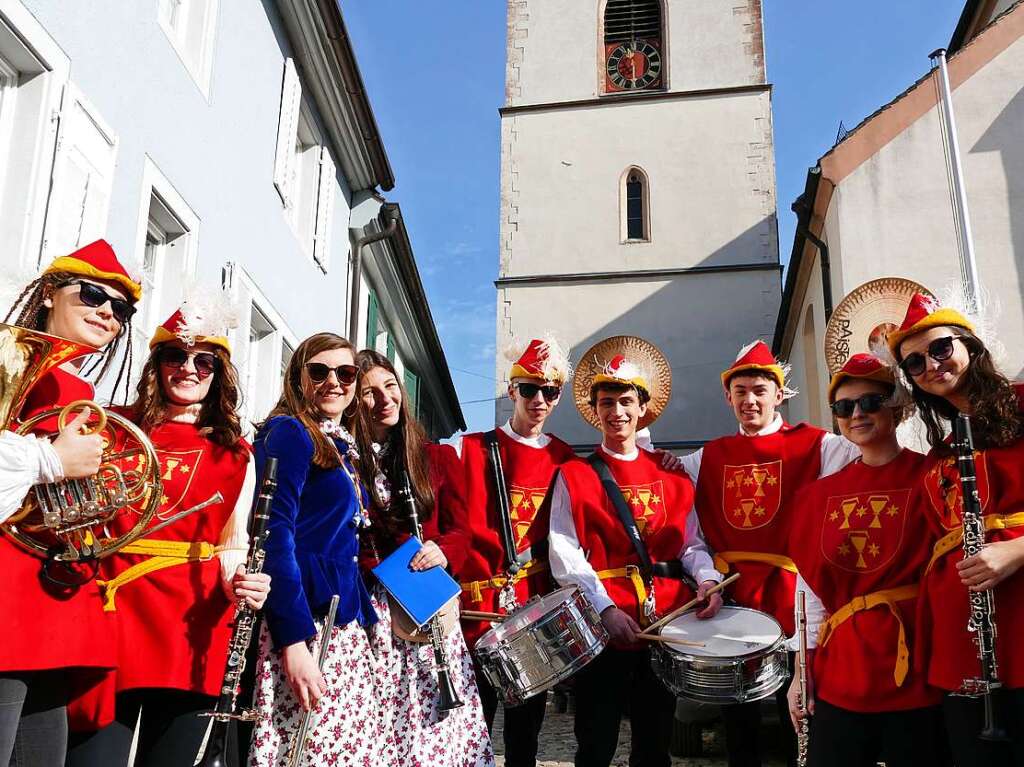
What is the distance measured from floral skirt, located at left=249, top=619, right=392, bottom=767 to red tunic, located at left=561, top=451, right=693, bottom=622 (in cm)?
133

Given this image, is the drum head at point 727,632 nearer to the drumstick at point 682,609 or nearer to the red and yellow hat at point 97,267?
the drumstick at point 682,609

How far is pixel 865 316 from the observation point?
16.4 ft

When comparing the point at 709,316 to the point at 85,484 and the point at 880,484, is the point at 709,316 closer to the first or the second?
the point at 880,484

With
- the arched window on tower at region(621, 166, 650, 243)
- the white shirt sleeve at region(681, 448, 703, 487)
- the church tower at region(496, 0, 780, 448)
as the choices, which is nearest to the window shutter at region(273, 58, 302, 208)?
the white shirt sleeve at region(681, 448, 703, 487)

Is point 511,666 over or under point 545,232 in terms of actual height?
under

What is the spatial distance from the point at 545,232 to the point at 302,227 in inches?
576

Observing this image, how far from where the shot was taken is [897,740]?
3.16 meters

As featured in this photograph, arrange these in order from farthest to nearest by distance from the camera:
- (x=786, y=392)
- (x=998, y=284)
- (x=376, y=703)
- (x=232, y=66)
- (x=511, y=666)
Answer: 1. (x=998, y=284)
2. (x=232, y=66)
3. (x=786, y=392)
4. (x=511, y=666)
5. (x=376, y=703)

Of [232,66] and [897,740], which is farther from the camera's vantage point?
[232,66]

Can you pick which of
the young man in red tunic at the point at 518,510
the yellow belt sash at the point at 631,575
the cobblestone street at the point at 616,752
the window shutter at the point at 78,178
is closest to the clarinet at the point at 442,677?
the young man in red tunic at the point at 518,510

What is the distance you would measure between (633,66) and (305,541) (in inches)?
977

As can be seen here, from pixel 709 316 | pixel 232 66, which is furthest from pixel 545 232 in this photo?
pixel 232 66

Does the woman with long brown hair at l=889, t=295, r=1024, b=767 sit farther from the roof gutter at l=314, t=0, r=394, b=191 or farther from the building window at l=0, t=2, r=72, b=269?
the roof gutter at l=314, t=0, r=394, b=191

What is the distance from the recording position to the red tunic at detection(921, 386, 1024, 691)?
287 centimetres
